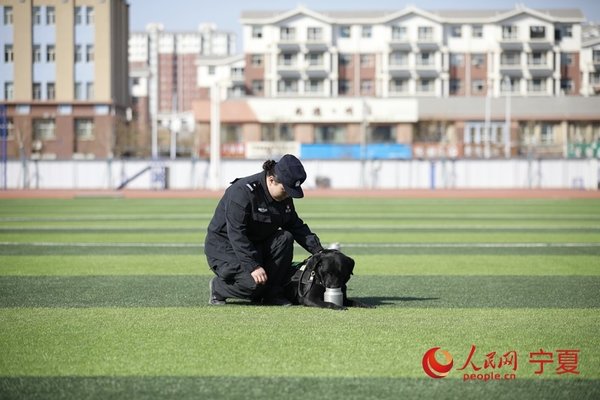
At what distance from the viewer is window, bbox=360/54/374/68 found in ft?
271

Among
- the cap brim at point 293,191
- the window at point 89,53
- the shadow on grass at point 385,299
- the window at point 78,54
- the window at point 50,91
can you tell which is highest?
the window at point 89,53

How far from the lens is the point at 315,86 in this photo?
82.6 meters

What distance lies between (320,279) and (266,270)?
581mm

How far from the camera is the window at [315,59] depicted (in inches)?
3228

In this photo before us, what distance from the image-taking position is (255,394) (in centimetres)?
549

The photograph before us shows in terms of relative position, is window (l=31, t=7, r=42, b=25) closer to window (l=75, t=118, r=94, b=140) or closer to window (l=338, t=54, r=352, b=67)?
window (l=75, t=118, r=94, b=140)

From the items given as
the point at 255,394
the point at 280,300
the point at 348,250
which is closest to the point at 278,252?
the point at 280,300

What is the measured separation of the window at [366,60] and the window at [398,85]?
2514 millimetres

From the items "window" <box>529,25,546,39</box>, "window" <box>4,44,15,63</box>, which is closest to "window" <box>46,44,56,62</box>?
"window" <box>4,44,15,63</box>

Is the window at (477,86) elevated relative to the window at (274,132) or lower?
elevated

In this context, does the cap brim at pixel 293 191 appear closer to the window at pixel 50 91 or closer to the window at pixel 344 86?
the window at pixel 50 91

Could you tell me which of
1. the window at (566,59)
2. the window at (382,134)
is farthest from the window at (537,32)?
the window at (382,134)

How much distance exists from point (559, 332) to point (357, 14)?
76.8 metres

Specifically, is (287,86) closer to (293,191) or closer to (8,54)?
(8,54)
